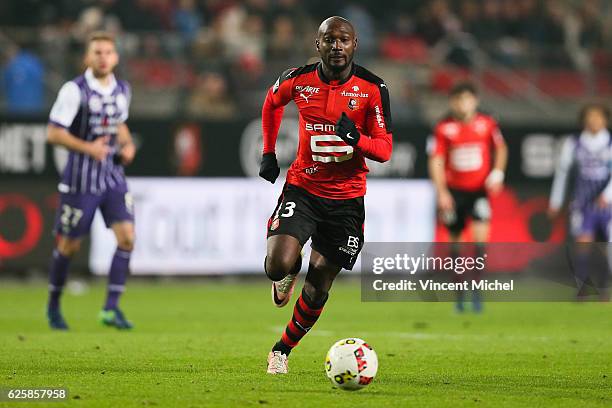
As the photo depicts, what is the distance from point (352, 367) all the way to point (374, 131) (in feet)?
5.46

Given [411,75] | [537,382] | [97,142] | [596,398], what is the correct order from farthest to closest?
1. [411,75]
2. [97,142]
3. [537,382]
4. [596,398]

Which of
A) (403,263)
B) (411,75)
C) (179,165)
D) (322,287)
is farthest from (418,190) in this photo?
(322,287)

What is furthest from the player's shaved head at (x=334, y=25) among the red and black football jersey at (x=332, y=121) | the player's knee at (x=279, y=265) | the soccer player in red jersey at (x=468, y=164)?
the soccer player in red jersey at (x=468, y=164)

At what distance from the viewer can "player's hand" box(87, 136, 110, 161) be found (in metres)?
11.1

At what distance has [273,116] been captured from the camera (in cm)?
838

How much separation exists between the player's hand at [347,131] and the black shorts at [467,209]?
6870mm

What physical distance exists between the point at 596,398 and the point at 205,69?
12.4 metres

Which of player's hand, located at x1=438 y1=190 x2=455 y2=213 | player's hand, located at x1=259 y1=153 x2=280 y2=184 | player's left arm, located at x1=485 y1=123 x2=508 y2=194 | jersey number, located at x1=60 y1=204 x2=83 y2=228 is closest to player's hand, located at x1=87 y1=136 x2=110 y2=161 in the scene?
jersey number, located at x1=60 y1=204 x2=83 y2=228

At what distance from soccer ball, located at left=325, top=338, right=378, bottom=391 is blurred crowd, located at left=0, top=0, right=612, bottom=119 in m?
11.4

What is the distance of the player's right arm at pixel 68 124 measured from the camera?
11117 millimetres

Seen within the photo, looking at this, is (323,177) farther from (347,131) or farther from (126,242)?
(126,242)

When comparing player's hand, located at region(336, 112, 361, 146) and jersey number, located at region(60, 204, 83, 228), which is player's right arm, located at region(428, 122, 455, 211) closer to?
jersey number, located at region(60, 204, 83, 228)

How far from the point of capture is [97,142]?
1134cm

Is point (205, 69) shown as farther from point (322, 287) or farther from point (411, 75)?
point (322, 287)
